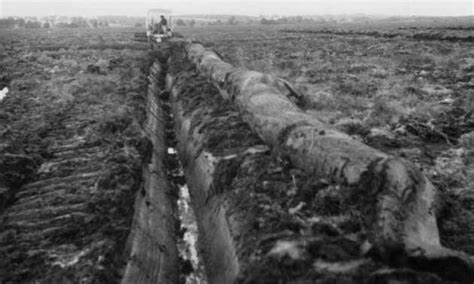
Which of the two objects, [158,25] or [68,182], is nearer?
[68,182]

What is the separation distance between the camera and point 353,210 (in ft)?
14.9

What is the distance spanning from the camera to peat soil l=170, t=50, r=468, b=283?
374 cm

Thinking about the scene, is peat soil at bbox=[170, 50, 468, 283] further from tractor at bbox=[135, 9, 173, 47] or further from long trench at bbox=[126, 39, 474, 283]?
tractor at bbox=[135, 9, 173, 47]

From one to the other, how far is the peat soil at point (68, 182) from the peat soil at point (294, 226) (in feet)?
4.46

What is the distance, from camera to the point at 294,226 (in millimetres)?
4562

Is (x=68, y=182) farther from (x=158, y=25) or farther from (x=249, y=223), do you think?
(x=158, y=25)

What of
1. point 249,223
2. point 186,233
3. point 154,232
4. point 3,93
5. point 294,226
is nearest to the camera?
point 294,226

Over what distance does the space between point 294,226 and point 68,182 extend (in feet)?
12.7

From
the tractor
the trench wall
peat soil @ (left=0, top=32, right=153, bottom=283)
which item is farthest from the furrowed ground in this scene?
the tractor

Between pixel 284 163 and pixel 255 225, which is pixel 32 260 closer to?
pixel 255 225

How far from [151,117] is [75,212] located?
5.94 meters

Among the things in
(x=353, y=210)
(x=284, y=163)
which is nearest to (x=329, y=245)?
(x=353, y=210)

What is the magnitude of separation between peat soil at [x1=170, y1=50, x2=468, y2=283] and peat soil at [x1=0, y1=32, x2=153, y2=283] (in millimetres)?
1360

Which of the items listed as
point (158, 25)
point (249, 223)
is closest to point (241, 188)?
point (249, 223)
